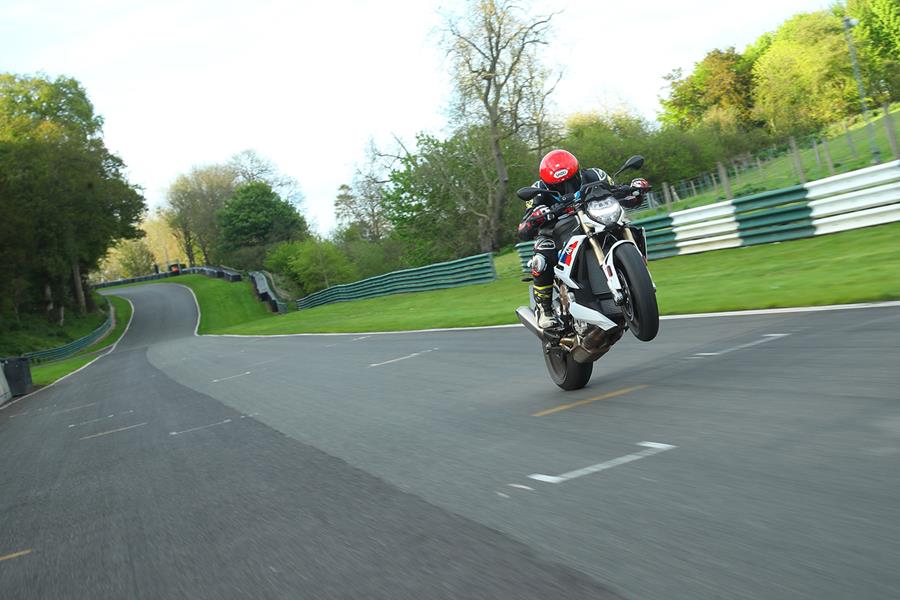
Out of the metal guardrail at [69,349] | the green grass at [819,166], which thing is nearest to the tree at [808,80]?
the green grass at [819,166]

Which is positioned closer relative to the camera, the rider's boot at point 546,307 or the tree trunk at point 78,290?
the rider's boot at point 546,307

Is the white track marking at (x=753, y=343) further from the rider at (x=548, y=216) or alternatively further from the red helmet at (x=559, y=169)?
the red helmet at (x=559, y=169)

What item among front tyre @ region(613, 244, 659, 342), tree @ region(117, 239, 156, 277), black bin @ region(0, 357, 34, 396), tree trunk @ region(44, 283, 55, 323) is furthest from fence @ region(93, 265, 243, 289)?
front tyre @ region(613, 244, 659, 342)

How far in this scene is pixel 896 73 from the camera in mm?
66062

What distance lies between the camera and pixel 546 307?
7250 mm

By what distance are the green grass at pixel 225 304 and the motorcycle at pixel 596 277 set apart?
44.8m

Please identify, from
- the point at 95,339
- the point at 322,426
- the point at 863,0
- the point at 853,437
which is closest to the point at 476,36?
the point at 95,339

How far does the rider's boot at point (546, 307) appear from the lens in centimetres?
716

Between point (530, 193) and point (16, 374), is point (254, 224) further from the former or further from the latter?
point (530, 193)

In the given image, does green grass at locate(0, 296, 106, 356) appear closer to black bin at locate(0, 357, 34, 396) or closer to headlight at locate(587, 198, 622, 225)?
black bin at locate(0, 357, 34, 396)

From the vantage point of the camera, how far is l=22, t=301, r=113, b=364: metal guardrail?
45188 millimetres

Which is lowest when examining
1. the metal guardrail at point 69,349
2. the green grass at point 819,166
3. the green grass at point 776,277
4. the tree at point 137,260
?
the green grass at point 776,277

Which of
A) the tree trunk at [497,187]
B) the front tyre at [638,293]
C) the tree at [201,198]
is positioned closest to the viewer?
the front tyre at [638,293]

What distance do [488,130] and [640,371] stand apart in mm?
38420
